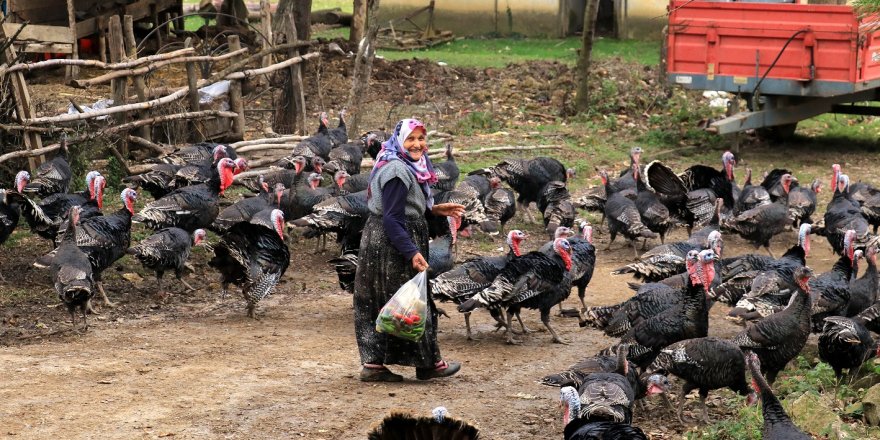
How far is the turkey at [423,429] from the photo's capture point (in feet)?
15.1

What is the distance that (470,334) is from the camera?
29.4 feet

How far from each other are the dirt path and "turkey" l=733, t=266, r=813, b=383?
0.78m

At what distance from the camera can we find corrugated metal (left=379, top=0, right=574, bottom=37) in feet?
81.5

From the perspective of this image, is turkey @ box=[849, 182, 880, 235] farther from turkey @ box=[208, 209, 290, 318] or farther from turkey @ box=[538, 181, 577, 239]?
turkey @ box=[208, 209, 290, 318]

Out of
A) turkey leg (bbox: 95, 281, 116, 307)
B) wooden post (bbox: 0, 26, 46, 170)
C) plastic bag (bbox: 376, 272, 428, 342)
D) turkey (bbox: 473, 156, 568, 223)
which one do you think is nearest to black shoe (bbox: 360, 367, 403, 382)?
plastic bag (bbox: 376, 272, 428, 342)

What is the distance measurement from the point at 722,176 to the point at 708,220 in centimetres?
101

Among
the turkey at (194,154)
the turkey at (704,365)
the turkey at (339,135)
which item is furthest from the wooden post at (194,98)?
the turkey at (704,365)

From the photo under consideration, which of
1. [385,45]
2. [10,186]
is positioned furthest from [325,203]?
[385,45]

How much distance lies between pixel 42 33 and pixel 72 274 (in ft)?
24.8

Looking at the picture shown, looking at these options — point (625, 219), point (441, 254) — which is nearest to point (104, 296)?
point (441, 254)

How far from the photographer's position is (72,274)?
27.5ft

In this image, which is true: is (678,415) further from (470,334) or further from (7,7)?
(7,7)

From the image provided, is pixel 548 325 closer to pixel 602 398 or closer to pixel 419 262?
pixel 419 262

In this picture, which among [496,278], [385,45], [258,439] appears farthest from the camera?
[385,45]
